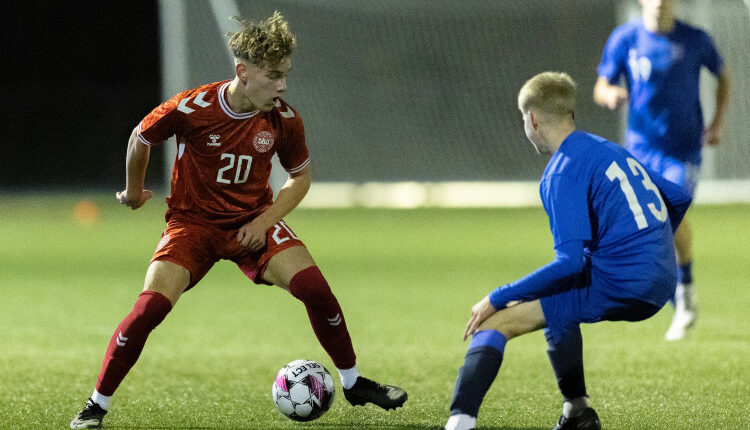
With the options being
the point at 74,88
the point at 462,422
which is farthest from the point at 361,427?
the point at 74,88

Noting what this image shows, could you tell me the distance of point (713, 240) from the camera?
42.1 ft

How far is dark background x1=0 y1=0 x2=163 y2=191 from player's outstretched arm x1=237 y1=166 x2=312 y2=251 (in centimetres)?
2030

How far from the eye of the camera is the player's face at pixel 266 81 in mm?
4559

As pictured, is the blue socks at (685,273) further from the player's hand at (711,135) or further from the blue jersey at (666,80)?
the player's hand at (711,135)

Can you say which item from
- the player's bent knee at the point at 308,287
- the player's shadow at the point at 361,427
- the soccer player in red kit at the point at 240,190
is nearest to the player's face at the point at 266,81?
the soccer player in red kit at the point at 240,190

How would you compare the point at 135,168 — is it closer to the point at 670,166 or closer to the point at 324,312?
the point at 324,312

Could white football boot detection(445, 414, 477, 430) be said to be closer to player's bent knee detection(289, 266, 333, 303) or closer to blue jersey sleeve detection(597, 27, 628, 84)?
player's bent knee detection(289, 266, 333, 303)

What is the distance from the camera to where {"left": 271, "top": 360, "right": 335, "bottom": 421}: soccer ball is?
4.65m

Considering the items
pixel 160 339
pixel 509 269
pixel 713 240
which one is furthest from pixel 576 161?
pixel 713 240

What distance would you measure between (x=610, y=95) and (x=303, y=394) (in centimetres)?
316

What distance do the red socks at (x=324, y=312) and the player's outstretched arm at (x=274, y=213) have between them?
0.25m

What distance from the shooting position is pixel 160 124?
4.70 meters

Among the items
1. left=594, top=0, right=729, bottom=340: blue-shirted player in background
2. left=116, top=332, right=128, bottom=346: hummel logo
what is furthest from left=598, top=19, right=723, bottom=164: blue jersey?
left=116, top=332, right=128, bottom=346: hummel logo

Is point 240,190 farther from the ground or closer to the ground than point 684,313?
farther from the ground
